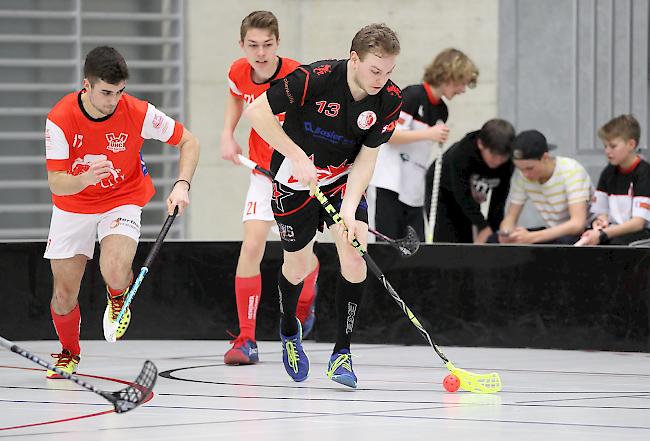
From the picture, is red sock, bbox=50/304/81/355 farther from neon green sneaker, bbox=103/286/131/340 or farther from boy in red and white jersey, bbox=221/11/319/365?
boy in red and white jersey, bbox=221/11/319/365

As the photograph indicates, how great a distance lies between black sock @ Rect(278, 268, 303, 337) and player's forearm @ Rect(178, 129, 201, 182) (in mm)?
497

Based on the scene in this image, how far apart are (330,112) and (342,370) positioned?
85 centimetres

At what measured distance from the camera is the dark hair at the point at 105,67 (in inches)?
179

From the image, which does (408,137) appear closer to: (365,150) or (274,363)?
(274,363)

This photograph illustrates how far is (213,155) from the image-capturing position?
8273mm

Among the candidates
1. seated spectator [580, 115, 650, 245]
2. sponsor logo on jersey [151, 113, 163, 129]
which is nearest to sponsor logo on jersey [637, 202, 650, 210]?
seated spectator [580, 115, 650, 245]

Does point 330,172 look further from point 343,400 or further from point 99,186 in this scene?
point 99,186

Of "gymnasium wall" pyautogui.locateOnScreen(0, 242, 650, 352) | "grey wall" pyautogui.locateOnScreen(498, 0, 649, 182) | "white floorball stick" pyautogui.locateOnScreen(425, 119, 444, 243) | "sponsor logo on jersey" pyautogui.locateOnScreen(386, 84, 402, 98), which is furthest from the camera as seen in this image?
"grey wall" pyautogui.locateOnScreen(498, 0, 649, 182)

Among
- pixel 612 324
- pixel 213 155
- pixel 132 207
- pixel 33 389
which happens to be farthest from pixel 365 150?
pixel 213 155

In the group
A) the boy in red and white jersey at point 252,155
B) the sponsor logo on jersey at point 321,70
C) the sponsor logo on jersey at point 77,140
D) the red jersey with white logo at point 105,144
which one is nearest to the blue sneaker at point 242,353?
the boy in red and white jersey at point 252,155

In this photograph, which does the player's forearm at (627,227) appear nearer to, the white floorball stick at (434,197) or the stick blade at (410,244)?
the white floorball stick at (434,197)

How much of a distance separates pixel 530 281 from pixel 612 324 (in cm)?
39

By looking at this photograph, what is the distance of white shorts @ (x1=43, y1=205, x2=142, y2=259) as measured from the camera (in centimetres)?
496

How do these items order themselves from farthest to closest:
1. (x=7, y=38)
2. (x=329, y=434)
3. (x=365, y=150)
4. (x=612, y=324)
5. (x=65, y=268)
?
(x=7, y=38)
(x=612, y=324)
(x=65, y=268)
(x=365, y=150)
(x=329, y=434)
